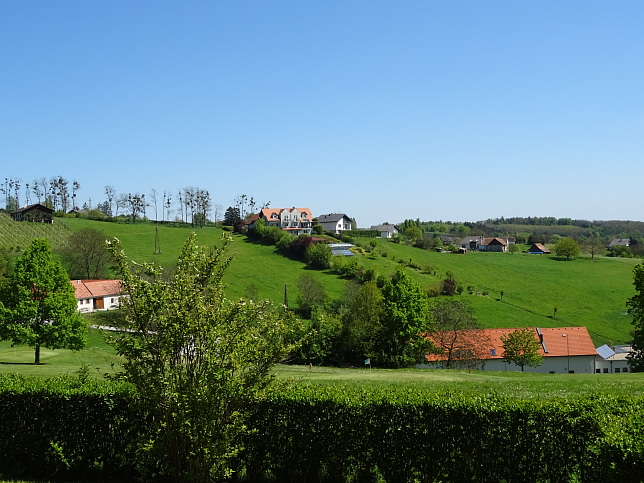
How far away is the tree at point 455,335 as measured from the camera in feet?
185

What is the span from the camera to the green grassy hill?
266 feet

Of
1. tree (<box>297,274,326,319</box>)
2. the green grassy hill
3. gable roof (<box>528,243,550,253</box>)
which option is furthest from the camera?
gable roof (<box>528,243,550,253</box>)

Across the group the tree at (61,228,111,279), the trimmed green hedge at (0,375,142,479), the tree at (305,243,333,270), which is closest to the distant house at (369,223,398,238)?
the tree at (305,243,333,270)

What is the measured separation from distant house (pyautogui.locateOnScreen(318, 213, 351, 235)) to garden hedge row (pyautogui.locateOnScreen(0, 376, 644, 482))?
143 meters

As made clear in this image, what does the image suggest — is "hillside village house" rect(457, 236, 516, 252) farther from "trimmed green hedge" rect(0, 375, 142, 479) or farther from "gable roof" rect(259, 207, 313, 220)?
"trimmed green hedge" rect(0, 375, 142, 479)

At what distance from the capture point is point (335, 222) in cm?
15838

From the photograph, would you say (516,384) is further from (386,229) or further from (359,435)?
(386,229)

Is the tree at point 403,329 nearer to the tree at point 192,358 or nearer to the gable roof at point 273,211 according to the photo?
the tree at point 192,358

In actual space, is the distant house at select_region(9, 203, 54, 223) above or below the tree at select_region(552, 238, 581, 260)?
above

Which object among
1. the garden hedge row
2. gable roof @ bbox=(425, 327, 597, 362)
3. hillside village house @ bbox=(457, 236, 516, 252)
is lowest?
gable roof @ bbox=(425, 327, 597, 362)

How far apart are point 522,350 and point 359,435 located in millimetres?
51687

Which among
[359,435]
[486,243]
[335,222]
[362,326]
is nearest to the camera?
[359,435]

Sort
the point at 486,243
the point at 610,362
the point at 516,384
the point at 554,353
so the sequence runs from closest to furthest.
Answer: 1. the point at 516,384
2. the point at 554,353
3. the point at 610,362
4. the point at 486,243

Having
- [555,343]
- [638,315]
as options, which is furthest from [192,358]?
[555,343]
